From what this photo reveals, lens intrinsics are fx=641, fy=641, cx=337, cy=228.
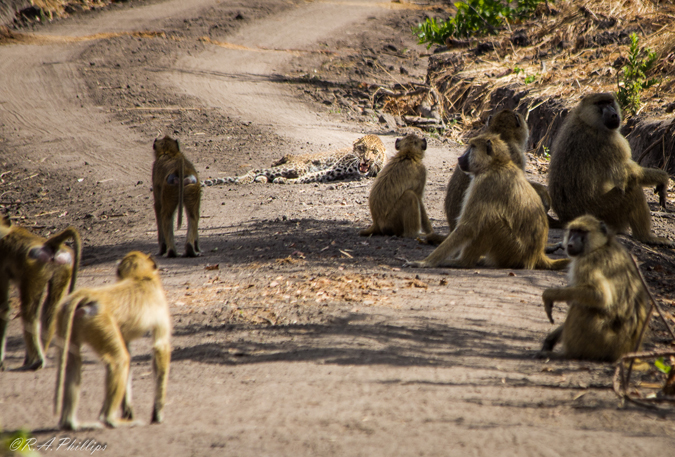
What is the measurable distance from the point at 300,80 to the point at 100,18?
29.5 feet

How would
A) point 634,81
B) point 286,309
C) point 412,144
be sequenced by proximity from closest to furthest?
point 286,309, point 412,144, point 634,81

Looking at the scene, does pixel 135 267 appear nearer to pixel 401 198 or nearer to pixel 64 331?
pixel 64 331

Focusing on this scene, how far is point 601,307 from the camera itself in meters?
4.25

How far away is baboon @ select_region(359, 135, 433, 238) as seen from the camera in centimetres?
788

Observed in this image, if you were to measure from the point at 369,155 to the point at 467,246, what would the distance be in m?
6.22

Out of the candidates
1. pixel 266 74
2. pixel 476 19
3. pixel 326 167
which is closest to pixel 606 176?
pixel 326 167

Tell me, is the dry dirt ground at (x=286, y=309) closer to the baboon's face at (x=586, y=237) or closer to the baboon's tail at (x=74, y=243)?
the baboon's tail at (x=74, y=243)

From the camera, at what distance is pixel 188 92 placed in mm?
17328

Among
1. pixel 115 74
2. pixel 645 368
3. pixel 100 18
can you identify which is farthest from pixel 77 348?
pixel 100 18

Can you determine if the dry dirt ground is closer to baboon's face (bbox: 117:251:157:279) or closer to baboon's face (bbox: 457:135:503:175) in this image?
baboon's face (bbox: 117:251:157:279)

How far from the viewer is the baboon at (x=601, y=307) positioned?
425cm

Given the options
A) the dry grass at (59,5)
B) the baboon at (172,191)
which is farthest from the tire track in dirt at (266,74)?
the baboon at (172,191)

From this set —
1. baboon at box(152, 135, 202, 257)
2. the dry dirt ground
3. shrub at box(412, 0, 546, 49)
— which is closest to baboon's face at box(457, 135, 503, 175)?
the dry dirt ground

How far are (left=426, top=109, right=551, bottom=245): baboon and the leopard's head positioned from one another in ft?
15.2
